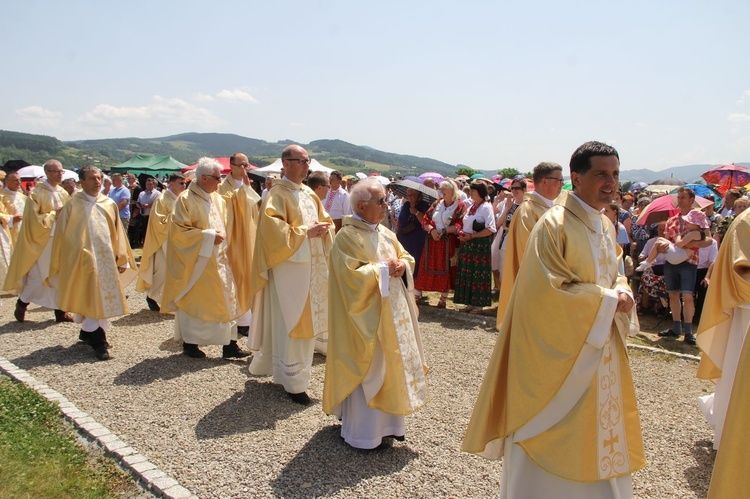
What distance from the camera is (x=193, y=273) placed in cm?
695

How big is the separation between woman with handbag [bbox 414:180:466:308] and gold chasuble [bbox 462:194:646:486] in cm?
652

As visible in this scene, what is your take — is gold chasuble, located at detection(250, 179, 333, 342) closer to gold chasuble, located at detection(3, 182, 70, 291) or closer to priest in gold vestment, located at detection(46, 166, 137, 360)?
priest in gold vestment, located at detection(46, 166, 137, 360)

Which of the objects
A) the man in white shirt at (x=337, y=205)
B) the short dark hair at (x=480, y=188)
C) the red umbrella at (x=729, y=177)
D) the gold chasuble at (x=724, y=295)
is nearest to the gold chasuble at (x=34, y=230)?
the man in white shirt at (x=337, y=205)

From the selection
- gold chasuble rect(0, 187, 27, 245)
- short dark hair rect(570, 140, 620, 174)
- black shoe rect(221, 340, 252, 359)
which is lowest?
black shoe rect(221, 340, 252, 359)

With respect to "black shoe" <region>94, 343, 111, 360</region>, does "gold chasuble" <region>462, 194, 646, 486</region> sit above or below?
Answer: above

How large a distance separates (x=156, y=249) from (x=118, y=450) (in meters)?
5.29

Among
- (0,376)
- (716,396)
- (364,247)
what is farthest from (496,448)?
(0,376)

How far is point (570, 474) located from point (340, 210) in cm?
890

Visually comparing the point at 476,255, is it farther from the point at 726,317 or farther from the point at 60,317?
the point at 60,317

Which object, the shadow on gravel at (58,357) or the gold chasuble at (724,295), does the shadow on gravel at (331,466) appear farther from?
the shadow on gravel at (58,357)

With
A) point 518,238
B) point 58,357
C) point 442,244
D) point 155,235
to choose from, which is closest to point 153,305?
point 155,235

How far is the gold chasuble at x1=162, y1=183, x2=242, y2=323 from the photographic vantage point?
6906 millimetres

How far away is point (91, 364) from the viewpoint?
22.3ft

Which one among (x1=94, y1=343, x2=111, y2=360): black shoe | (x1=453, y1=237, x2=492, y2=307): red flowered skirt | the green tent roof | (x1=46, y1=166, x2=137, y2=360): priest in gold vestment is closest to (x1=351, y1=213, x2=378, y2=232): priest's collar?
(x1=46, y1=166, x2=137, y2=360): priest in gold vestment
